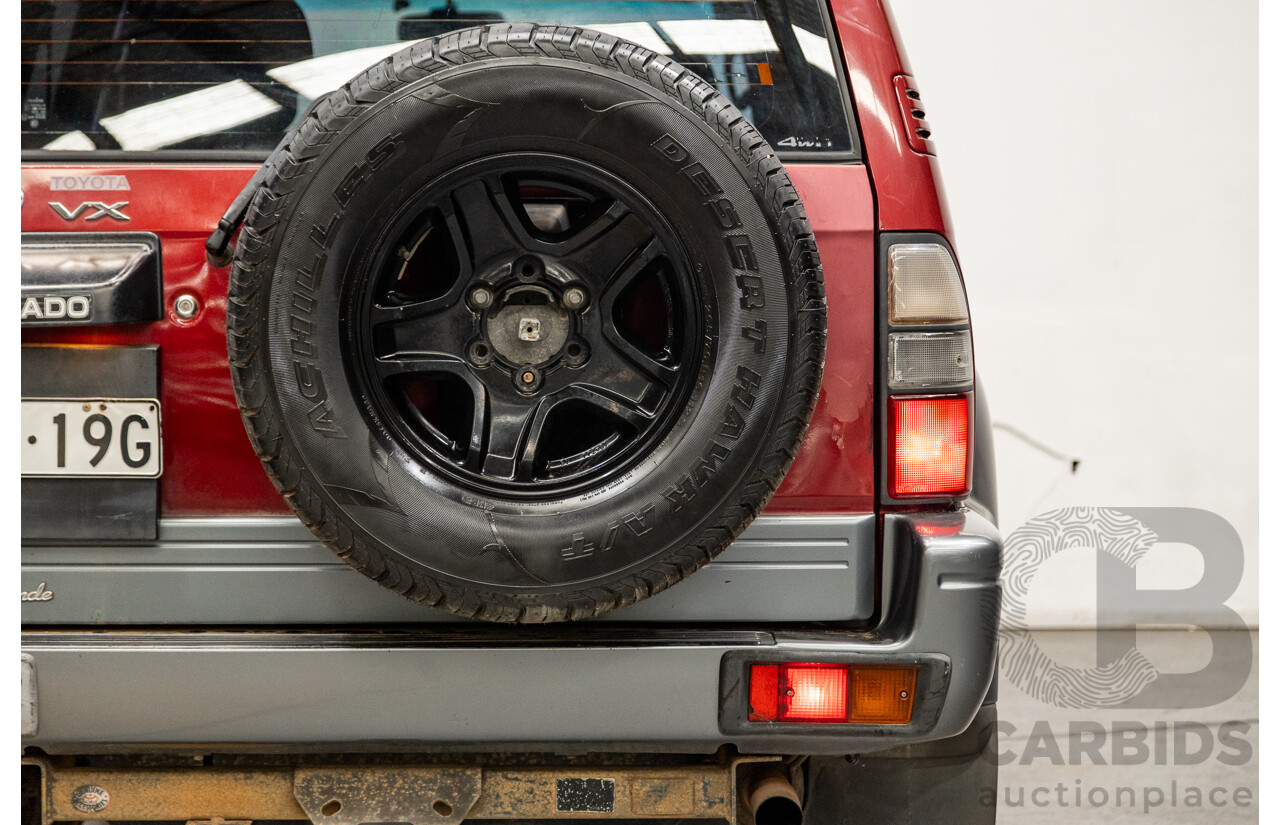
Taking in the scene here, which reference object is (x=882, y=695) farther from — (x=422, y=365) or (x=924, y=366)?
(x=422, y=365)

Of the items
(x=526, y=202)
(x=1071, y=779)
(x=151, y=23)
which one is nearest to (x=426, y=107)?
(x=526, y=202)

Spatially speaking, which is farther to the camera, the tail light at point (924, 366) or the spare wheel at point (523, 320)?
the tail light at point (924, 366)

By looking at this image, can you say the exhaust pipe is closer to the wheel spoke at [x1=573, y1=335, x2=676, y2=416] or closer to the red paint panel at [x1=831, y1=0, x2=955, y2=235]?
the wheel spoke at [x1=573, y1=335, x2=676, y2=416]

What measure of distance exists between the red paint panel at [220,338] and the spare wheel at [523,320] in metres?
0.19

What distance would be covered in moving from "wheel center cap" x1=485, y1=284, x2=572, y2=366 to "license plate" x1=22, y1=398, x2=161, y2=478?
622 mm

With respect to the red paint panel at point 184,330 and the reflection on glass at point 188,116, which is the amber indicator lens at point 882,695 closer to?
A: the red paint panel at point 184,330

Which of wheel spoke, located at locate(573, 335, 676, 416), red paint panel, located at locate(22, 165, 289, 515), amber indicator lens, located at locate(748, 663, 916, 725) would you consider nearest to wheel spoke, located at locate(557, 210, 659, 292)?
wheel spoke, located at locate(573, 335, 676, 416)

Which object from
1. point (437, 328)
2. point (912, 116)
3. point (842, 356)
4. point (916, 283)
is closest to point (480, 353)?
point (437, 328)

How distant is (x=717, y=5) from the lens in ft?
5.78

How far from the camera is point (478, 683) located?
1572 mm

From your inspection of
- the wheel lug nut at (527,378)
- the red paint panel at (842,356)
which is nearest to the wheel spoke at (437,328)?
the wheel lug nut at (527,378)

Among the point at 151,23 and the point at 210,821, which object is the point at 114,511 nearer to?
the point at 210,821

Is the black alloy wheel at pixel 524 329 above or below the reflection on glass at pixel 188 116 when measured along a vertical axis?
below

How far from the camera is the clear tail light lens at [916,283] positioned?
5.33 feet
